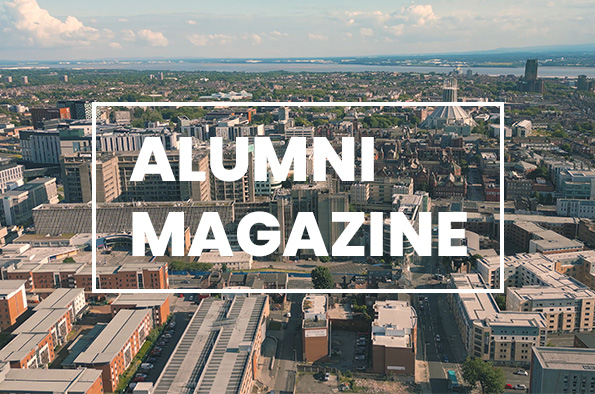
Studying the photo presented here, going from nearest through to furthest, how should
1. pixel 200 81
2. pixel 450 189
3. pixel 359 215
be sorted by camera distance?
pixel 359 215
pixel 450 189
pixel 200 81

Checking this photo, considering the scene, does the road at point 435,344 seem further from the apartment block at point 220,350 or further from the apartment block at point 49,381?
the apartment block at point 49,381

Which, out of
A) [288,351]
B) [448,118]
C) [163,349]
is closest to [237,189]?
[163,349]

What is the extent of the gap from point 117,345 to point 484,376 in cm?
539

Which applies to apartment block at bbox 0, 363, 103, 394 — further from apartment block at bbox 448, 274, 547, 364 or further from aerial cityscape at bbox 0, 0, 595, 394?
apartment block at bbox 448, 274, 547, 364

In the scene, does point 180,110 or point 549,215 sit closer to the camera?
point 549,215

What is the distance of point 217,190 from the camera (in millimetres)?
15594

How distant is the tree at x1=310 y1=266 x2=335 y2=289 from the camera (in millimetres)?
10781

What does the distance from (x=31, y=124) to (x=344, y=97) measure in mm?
23260

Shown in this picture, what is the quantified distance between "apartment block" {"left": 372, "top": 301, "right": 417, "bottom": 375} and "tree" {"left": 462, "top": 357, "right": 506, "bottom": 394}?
0.80 metres

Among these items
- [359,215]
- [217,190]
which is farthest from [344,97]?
[359,215]

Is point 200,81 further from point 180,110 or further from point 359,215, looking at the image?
point 359,215

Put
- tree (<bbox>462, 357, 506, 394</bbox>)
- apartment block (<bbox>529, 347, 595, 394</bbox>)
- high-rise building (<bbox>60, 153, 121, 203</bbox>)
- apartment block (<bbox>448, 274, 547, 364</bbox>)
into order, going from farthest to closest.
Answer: high-rise building (<bbox>60, 153, 121, 203</bbox>)
apartment block (<bbox>448, 274, 547, 364</bbox>)
tree (<bbox>462, 357, 506, 394</bbox>)
apartment block (<bbox>529, 347, 595, 394</bbox>)

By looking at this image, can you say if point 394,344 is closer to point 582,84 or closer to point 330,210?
point 330,210

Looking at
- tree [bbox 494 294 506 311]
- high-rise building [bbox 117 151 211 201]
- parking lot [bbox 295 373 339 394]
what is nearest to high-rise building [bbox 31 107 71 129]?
high-rise building [bbox 117 151 211 201]
